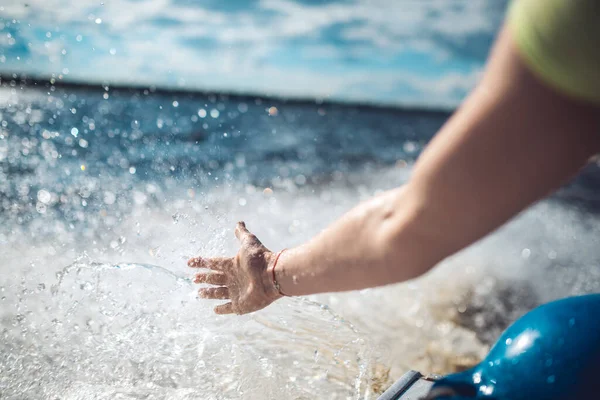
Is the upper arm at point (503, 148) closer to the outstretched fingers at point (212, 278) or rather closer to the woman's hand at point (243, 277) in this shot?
the woman's hand at point (243, 277)

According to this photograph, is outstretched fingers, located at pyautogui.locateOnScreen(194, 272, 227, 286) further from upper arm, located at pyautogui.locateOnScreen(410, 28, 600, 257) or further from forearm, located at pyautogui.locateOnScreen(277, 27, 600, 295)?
upper arm, located at pyautogui.locateOnScreen(410, 28, 600, 257)

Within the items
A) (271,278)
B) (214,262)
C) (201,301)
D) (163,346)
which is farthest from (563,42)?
(163,346)

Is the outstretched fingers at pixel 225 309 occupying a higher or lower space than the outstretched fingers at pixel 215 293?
lower

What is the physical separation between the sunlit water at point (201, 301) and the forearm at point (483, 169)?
1.66 metres

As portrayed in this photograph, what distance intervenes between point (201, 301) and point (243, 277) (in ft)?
3.02

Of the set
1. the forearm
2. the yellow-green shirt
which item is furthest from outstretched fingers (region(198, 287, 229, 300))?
the yellow-green shirt

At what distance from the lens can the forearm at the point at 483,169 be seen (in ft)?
3.64

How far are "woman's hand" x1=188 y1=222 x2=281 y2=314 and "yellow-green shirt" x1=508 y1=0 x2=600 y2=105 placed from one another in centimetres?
134

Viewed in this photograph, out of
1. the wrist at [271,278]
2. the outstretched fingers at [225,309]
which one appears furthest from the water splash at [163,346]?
the wrist at [271,278]

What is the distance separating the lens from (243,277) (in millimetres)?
2205

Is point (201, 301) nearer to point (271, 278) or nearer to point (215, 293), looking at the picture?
point (215, 293)

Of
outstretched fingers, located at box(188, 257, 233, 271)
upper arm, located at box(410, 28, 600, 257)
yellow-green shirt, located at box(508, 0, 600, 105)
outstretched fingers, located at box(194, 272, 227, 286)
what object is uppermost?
yellow-green shirt, located at box(508, 0, 600, 105)

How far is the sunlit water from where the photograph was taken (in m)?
2.96

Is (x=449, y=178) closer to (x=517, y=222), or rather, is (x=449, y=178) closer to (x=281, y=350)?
(x=281, y=350)
